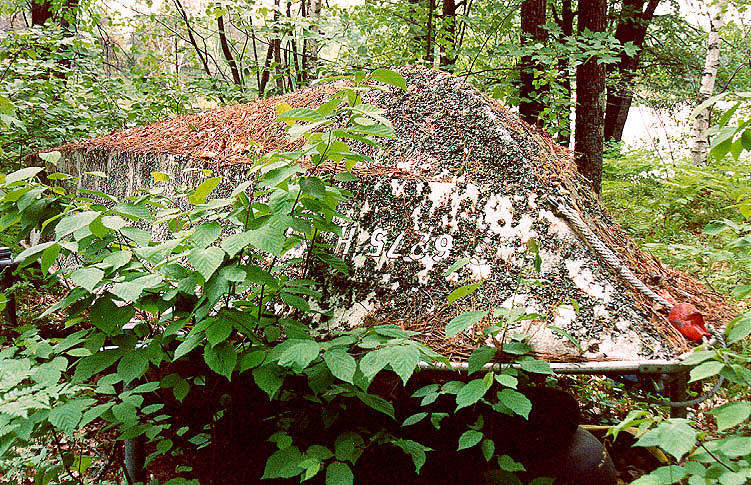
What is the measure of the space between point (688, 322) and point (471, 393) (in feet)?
3.72

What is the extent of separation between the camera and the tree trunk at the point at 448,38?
6.25 m

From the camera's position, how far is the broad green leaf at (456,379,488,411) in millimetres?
1524

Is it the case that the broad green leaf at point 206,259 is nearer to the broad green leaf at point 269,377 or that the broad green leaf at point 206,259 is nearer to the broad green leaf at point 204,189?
the broad green leaf at point 204,189

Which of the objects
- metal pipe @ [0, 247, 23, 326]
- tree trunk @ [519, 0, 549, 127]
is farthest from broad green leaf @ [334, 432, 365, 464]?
tree trunk @ [519, 0, 549, 127]

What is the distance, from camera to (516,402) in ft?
5.26

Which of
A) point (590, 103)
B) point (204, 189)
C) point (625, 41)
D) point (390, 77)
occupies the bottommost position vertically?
point (204, 189)

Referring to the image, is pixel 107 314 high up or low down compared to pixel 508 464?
up

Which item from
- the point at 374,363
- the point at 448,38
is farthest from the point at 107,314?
the point at 448,38

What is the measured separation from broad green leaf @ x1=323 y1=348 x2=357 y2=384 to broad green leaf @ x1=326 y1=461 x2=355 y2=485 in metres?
0.46

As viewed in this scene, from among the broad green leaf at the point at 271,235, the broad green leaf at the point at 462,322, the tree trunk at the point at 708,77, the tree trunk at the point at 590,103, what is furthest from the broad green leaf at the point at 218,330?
the tree trunk at the point at 708,77

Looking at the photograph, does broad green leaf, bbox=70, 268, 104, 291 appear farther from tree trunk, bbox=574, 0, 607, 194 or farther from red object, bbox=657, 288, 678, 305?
tree trunk, bbox=574, 0, 607, 194

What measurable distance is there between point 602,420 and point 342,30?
6.58 meters

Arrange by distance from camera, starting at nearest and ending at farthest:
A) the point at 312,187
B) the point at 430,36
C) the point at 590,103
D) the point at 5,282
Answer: the point at 312,187, the point at 5,282, the point at 590,103, the point at 430,36

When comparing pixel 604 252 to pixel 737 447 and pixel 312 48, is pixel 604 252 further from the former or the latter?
pixel 312 48
